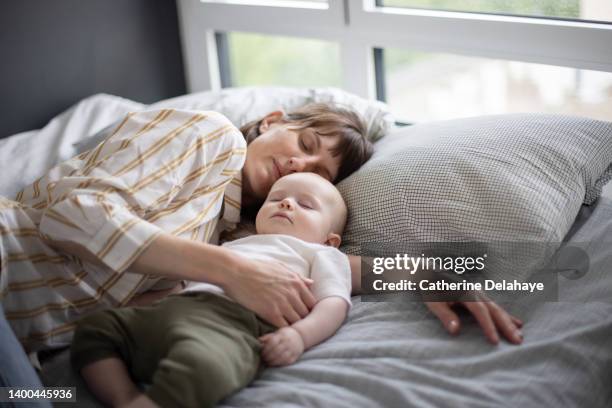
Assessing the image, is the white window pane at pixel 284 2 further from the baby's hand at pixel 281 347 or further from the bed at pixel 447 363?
the baby's hand at pixel 281 347

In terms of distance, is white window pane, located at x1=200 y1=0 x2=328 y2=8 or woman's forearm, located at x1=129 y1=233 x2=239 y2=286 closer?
woman's forearm, located at x1=129 y1=233 x2=239 y2=286

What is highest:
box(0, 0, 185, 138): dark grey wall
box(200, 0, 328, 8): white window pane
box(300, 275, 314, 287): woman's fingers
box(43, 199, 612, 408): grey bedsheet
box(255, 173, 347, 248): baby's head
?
box(200, 0, 328, 8): white window pane

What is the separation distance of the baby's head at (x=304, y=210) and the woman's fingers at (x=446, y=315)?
0.28m

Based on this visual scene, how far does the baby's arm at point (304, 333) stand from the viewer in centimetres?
120

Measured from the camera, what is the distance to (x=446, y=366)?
114cm

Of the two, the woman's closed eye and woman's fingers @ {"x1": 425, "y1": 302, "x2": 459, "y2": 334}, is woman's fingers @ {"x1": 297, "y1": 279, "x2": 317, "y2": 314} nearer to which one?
woman's fingers @ {"x1": 425, "y1": 302, "x2": 459, "y2": 334}

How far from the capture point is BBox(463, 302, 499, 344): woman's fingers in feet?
3.90

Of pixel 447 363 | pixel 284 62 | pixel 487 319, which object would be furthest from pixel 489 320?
pixel 284 62

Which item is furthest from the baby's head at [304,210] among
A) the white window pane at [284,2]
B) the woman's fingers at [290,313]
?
the white window pane at [284,2]

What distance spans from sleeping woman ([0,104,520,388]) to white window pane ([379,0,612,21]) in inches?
26.7

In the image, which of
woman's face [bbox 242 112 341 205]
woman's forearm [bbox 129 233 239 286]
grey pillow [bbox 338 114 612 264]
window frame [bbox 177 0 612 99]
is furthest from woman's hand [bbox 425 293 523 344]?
window frame [bbox 177 0 612 99]

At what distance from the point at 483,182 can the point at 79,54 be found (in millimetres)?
1547

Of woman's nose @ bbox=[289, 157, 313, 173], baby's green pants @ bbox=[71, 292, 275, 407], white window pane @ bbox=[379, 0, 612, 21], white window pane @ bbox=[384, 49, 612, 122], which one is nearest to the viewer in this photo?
baby's green pants @ bbox=[71, 292, 275, 407]

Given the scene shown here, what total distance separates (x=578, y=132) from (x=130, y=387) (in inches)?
42.4
